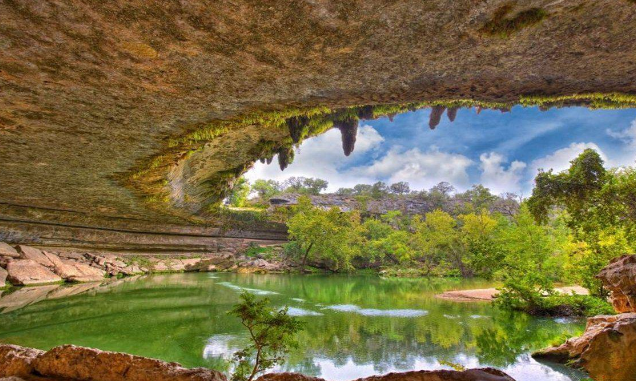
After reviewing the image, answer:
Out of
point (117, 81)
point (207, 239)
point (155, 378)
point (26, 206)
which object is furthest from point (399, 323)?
point (207, 239)

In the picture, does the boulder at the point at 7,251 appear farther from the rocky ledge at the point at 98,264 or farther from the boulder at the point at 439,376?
the boulder at the point at 439,376

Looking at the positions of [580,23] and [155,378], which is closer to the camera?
[580,23]

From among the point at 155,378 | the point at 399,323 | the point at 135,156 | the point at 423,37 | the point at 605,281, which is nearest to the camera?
the point at 423,37

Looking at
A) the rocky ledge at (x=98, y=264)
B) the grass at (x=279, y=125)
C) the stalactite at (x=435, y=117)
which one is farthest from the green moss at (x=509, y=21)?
the rocky ledge at (x=98, y=264)

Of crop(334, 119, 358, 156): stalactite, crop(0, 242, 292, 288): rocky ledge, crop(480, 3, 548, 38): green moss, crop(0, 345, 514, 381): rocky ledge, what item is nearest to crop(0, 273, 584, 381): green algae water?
crop(0, 242, 292, 288): rocky ledge

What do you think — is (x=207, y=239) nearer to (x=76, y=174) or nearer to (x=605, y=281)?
(x=76, y=174)

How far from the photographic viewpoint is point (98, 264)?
17.8m

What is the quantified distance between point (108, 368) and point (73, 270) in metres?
15.8

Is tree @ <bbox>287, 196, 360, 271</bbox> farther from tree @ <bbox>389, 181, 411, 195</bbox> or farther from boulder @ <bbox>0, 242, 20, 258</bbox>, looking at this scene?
tree @ <bbox>389, 181, 411, 195</bbox>

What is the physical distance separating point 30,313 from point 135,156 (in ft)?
19.2

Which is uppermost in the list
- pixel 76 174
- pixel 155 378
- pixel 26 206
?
pixel 76 174

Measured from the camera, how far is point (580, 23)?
279cm

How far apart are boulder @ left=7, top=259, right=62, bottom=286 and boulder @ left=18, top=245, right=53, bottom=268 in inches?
15.2

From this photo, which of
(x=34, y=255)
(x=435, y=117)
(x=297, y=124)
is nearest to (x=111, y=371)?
(x=297, y=124)
